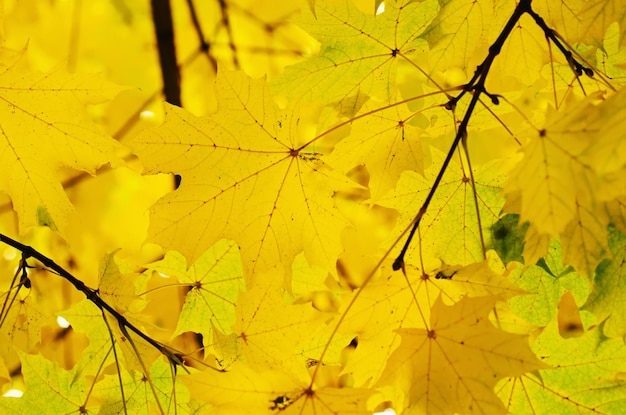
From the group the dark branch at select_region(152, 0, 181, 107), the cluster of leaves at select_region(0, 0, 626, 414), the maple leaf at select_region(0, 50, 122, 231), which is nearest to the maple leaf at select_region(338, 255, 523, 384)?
the cluster of leaves at select_region(0, 0, 626, 414)

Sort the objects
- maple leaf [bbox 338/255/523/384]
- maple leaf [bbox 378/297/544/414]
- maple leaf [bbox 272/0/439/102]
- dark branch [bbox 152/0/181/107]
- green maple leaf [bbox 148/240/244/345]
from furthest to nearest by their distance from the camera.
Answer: dark branch [bbox 152/0/181/107]
green maple leaf [bbox 148/240/244/345]
maple leaf [bbox 272/0/439/102]
maple leaf [bbox 338/255/523/384]
maple leaf [bbox 378/297/544/414]

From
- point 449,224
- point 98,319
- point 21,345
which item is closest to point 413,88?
point 449,224

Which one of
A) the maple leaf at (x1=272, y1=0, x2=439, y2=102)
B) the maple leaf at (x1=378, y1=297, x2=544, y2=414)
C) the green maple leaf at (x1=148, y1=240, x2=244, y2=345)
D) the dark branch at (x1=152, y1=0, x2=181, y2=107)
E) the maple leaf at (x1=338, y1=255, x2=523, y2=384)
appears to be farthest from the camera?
the dark branch at (x1=152, y1=0, x2=181, y2=107)

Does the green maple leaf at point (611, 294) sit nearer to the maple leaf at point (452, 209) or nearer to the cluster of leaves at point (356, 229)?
the cluster of leaves at point (356, 229)

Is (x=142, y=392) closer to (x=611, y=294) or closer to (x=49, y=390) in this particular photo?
(x=49, y=390)

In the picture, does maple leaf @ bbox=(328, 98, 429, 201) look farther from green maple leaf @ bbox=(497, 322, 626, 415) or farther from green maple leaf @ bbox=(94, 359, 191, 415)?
green maple leaf @ bbox=(94, 359, 191, 415)

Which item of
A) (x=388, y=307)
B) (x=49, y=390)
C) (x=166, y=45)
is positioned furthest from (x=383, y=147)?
(x=166, y=45)
